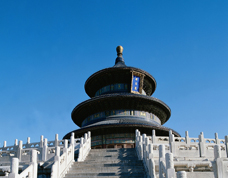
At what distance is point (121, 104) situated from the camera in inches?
1178

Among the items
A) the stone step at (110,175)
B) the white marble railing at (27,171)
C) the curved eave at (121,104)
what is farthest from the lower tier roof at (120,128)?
the white marble railing at (27,171)

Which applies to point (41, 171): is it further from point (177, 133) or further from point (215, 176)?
point (177, 133)

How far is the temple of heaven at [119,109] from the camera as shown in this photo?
89.2 ft

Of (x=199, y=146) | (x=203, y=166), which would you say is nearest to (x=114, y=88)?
(x=199, y=146)

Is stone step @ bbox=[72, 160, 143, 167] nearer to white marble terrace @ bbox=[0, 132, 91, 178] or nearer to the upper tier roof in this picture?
white marble terrace @ bbox=[0, 132, 91, 178]

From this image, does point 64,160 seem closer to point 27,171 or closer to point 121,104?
point 27,171

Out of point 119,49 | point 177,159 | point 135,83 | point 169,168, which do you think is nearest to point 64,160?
point 177,159

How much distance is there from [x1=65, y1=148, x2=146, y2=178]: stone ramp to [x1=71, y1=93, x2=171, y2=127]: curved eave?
1184 cm

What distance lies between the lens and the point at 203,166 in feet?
37.9

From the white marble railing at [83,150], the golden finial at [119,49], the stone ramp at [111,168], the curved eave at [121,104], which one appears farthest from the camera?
the golden finial at [119,49]

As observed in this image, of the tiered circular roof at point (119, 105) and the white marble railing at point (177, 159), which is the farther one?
the tiered circular roof at point (119, 105)

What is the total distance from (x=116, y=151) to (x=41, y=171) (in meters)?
5.44

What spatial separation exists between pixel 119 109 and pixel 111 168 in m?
15.9

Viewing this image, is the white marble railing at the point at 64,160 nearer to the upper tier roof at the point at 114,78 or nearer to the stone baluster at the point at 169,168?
the stone baluster at the point at 169,168
